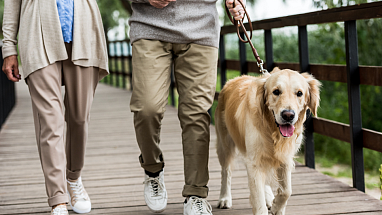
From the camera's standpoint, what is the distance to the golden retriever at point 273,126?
200 centimetres

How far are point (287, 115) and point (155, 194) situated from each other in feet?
3.13

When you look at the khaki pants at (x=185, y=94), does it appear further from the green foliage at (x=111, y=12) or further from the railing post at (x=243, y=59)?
the green foliage at (x=111, y=12)

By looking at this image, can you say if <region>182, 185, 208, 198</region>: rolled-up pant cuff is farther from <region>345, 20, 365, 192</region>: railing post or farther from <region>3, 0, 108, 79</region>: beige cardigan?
<region>345, 20, 365, 192</region>: railing post

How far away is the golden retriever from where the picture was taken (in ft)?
6.57

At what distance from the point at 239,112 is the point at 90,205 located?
107 cm

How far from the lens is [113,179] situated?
333cm

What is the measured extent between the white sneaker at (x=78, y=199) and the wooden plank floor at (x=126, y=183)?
64 mm

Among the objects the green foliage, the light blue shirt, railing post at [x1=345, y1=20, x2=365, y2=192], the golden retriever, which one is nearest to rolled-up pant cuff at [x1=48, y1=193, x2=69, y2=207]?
the light blue shirt

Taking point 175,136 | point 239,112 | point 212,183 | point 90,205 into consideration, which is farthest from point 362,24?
point 90,205

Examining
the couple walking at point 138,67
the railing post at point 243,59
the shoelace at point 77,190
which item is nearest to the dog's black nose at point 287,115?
the couple walking at point 138,67

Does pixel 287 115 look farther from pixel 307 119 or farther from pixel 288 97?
pixel 307 119

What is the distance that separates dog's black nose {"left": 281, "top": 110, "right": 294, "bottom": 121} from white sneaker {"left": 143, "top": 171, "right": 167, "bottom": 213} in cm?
90

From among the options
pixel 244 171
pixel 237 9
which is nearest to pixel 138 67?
pixel 237 9

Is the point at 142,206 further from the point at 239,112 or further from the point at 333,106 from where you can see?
the point at 333,106
